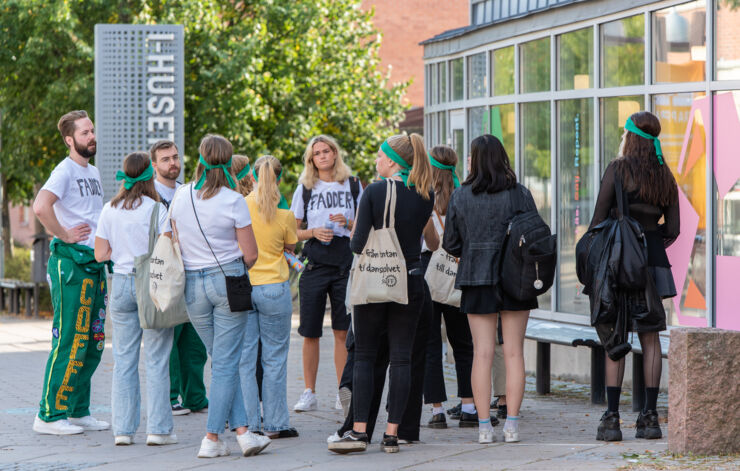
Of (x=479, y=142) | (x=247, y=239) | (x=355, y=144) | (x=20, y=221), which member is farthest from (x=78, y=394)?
(x=20, y=221)

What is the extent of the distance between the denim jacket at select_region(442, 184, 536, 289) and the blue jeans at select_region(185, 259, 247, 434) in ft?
4.41

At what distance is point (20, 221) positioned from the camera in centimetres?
5388

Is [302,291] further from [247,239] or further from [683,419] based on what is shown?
[683,419]

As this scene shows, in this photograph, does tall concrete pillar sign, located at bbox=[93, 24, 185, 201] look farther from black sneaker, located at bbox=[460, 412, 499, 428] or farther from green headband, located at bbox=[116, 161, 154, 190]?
black sneaker, located at bbox=[460, 412, 499, 428]

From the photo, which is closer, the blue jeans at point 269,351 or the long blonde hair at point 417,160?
the long blonde hair at point 417,160

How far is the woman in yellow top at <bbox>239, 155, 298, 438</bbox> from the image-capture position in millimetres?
6883

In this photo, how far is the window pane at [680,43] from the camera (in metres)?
9.04

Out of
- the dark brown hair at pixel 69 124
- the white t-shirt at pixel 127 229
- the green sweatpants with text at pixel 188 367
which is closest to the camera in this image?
the white t-shirt at pixel 127 229

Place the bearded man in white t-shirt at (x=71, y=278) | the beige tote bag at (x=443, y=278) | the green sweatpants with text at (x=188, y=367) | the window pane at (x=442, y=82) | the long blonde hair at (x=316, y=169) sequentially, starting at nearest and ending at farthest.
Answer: the beige tote bag at (x=443, y=278) → the bearded man in white t-shirt at (x=71, y=278) → the long blonde hair at (x=316, y=169) → the green sweatpants with text at (x=188, y=367) → the window pane at (x=442, y=82)

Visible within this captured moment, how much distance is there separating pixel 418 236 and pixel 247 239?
986 mm

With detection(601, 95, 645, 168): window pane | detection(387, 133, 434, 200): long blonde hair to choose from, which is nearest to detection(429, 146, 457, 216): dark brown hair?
detection(387, 133, 434, 200): long blonde hair

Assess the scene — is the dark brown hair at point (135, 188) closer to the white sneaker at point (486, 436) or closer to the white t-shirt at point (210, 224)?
the white t-shirt at point (210, 224)

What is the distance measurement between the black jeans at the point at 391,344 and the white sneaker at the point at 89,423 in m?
2.10

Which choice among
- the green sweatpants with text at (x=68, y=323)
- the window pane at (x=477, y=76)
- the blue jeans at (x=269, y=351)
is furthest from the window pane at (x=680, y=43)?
the green sweatpants with text at (x=68, y=323)
